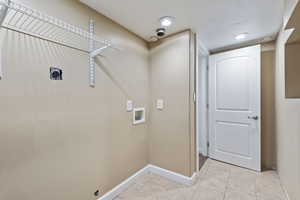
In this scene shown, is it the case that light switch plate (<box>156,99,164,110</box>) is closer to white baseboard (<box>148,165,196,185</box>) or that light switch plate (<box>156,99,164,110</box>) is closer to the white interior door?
white baseboard (<box>148,165,196,185</box>)

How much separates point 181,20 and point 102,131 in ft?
5.36

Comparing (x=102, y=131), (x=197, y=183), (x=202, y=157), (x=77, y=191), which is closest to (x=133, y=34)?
(x=102, y=131)

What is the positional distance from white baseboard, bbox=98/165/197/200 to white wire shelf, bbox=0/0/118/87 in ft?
4.34

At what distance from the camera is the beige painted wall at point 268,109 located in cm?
245

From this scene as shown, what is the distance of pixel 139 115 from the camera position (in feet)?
7.44

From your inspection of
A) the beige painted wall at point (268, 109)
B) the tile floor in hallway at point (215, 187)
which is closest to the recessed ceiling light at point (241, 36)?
the beige painted wall at point (268, 109)

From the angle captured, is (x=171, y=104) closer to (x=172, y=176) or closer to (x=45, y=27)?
(x=172, y=176)

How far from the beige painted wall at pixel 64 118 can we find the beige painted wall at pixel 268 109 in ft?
7.40

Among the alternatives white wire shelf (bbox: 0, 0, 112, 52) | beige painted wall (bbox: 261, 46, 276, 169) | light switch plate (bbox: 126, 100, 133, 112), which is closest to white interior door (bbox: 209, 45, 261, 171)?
beige painted wall (bbox: 261, 46, 276, 169)

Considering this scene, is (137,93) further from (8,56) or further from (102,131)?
(8,56)

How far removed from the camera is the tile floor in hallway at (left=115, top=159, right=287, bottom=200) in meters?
1.80

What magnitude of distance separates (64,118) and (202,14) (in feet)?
5.95

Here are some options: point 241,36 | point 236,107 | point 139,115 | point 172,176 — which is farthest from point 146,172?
point 241,36

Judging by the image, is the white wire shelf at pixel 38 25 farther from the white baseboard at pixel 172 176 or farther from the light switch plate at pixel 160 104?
the white baseboard at pixel 172 176
